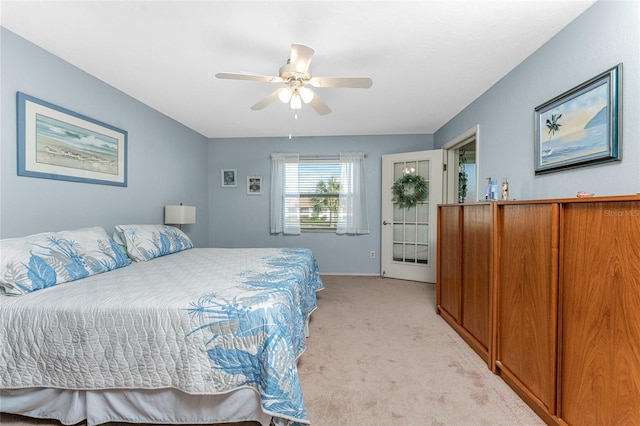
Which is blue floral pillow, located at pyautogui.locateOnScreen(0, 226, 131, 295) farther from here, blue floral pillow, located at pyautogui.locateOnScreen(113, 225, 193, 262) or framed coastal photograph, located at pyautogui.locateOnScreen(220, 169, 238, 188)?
framed coastal photograph, located at pyautogui.locateOnScreen(220, 169, 238, 188)

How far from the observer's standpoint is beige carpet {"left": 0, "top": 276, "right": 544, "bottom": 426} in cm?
152

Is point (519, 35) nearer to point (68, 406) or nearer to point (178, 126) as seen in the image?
point (68, 406)

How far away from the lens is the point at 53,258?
5.81 ft

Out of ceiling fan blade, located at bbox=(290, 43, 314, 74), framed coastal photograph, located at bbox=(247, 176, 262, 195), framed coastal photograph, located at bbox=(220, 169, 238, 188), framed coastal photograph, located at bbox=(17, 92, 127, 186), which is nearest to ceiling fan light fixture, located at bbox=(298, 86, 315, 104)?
ceiling fan blade, located at bbox=(290, 43, 314, 74)

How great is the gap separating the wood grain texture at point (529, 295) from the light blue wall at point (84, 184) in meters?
3.45

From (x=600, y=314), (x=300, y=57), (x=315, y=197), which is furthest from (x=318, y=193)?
(x=600, y=314)

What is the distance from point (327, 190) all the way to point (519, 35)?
319cm

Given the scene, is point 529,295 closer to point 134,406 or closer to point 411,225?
point 134,406

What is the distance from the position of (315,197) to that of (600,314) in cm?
389

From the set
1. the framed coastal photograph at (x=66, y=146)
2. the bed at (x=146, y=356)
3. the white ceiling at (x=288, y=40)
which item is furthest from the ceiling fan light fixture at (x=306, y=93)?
the framed coastal photograph at (x=66, y=146)

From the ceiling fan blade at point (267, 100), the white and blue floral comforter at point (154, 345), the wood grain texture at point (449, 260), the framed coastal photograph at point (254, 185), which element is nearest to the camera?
the white and blue floral comforter at point (154, 345)

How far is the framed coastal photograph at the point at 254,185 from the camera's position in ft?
15.8

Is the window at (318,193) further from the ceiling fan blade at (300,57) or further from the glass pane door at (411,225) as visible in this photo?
the ceiling fan blade at (300,57)

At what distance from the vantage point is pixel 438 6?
1.66 metres
